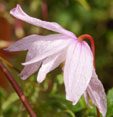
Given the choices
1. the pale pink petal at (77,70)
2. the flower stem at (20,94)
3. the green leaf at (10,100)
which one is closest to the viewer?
the pale pink petal at (77,70)

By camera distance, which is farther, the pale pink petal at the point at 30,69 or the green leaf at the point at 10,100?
the green leaf at the point at 10,100

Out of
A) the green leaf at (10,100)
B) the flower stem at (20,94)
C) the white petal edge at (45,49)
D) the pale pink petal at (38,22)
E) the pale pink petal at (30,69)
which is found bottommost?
the green leaf at (10,100)

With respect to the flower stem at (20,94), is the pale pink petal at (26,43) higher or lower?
higher

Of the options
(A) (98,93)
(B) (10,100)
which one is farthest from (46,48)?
(B) (10,100)

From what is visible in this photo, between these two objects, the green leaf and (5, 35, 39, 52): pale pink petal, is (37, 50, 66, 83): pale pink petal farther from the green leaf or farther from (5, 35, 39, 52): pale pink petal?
the green leaf

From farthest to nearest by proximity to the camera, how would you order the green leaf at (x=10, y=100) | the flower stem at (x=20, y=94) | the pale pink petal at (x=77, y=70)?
the green leaf at (x=10, y=100) < the flower stem at (x=20, y=94) < the pale pink petal at (x=77, y=70)

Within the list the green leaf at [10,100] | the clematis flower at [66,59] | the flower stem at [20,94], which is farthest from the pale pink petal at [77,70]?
the green leaf at [10,100]

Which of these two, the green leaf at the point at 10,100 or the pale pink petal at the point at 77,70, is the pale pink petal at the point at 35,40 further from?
the green leaf at the point at 10,100
